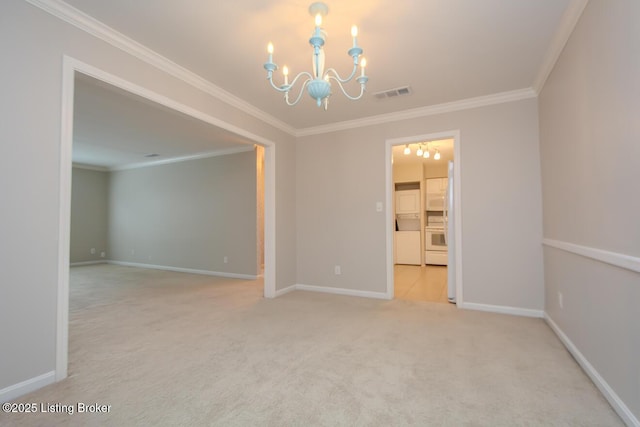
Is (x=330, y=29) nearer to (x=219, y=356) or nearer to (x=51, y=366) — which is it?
(x=219, y=356)

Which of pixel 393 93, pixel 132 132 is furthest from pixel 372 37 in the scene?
pixel 132 132

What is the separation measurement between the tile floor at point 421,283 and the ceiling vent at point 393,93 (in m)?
2.61

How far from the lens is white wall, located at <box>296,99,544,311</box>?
11.0 feet

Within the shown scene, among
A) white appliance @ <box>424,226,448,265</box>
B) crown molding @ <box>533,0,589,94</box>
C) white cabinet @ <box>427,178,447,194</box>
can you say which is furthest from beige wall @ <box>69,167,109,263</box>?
crown molding @ <box>533,0,589,94</box>

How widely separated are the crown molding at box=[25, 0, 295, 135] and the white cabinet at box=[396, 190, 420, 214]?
515 centimetres

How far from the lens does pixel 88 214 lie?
7.79 meters

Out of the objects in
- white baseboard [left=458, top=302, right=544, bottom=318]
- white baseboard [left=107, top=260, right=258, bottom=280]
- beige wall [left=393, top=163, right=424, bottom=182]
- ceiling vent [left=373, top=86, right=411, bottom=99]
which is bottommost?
white baseboard [left=107, top=260, right=258, bottom=280]

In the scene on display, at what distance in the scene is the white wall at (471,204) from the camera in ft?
11.0

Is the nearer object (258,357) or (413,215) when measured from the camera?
(258,357)

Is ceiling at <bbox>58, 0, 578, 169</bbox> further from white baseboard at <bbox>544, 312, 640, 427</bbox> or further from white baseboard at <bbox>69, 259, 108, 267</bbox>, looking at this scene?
white baseboard at <bbox>69, 259, 108, 267</bbox>

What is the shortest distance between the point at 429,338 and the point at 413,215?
536 cm

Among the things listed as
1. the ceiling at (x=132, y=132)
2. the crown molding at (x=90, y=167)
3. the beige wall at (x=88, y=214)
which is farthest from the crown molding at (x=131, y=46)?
the beige wall at (x=88, y=214)

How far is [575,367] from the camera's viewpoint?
2129 millimetres

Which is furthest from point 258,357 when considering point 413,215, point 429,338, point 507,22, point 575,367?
point 413,215
